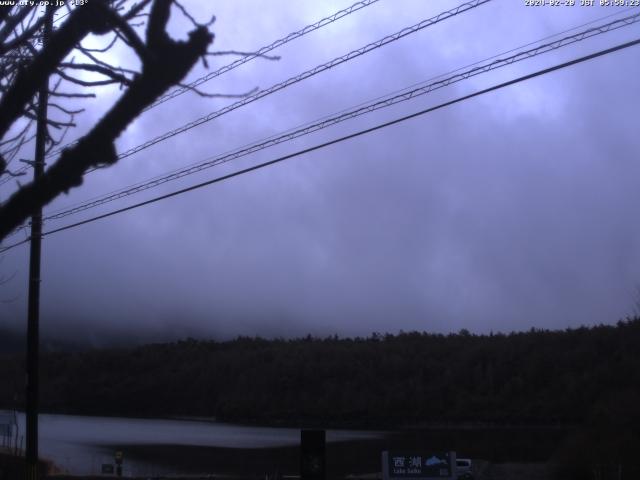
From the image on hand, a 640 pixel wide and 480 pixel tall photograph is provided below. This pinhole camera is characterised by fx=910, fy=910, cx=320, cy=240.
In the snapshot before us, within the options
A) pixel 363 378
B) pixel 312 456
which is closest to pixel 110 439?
pixel 363 378

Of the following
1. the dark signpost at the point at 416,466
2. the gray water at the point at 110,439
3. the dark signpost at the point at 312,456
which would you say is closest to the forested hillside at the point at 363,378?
the gray water at the point at 110,439

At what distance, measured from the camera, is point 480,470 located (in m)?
43.5

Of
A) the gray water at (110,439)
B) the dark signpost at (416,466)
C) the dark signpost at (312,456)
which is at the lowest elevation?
the gray water at (110,439)

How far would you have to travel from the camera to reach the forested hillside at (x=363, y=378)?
3595 inches

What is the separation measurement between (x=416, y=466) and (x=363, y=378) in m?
90.5

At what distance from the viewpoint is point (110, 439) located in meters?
71.5

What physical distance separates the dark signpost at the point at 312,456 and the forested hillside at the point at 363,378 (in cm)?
6084

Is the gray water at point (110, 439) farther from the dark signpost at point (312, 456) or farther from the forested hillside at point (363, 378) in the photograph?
the dark signpost at point (312, 456)

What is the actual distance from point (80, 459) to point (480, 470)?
24127 millimetres

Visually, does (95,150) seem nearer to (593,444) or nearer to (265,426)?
(593,444)

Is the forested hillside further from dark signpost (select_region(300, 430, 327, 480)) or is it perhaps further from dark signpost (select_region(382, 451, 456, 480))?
dark signpost (select_region(300, 430, 327, 480))

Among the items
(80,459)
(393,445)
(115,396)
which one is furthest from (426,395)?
(80,459)

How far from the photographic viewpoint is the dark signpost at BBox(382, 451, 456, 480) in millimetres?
24422

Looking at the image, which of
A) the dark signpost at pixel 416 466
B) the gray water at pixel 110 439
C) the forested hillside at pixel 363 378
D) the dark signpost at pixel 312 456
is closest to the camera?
the dark signpost at pixel 312 456
